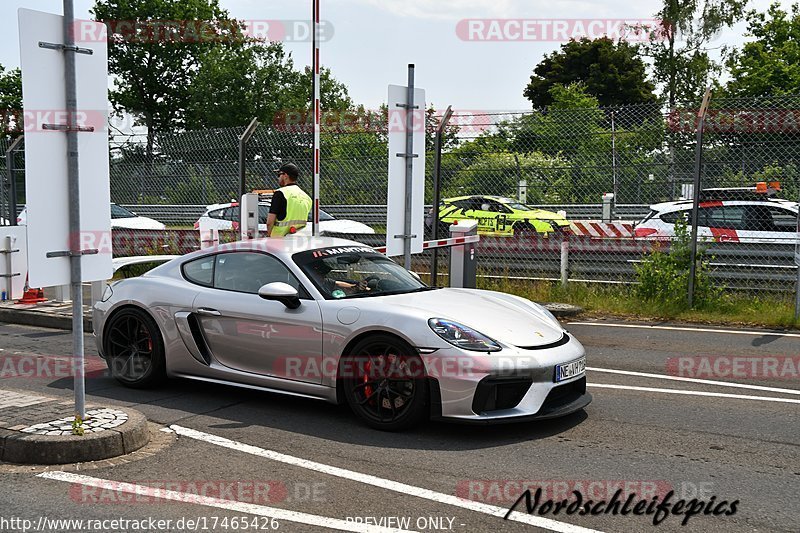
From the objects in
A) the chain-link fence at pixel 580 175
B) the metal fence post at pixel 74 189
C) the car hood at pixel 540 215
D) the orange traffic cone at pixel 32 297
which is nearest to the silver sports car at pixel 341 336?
the metal fence post at pixel 74 189

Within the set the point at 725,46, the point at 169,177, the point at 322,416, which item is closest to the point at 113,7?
the point at 725,46

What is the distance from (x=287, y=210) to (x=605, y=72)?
5127cm

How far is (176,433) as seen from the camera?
584cm

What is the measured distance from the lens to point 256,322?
6.42 m

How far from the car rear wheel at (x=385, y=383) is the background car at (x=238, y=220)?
11.4 m

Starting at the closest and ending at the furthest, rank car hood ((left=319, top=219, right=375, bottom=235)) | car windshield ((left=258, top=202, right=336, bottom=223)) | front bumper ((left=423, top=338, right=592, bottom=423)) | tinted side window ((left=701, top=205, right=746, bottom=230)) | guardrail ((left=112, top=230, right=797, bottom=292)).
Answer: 1. front bumper ((left=423, top=338, right=592, bottom=423))
2. guardrail ((left=112, top=230, right=797, bottom=292))
3. tinted side window ((left=701, top=205, right=746, bottom=230))
4. car hood ((left=319, top=219, right=375, bottom=235))
5. car windshield ((left=258, top=202, right=336, bottom=223))

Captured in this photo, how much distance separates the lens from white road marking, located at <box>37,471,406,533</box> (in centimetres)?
413

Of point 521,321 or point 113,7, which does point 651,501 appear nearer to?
point 521,321

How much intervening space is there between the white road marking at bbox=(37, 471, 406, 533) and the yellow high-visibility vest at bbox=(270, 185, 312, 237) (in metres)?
4.76

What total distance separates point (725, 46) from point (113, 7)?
40.1 m

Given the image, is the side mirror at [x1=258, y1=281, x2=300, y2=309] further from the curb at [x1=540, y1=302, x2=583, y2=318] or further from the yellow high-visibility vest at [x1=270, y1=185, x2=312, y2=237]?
the curb at [x1=540, y1=302, x2=583, y2=318]

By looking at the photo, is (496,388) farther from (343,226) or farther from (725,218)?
(343,226)

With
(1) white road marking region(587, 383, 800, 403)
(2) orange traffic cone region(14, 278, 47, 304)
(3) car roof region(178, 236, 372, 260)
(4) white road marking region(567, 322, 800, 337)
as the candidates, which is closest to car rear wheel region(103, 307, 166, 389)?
(3) car roof region(178, 236, 372, 260)

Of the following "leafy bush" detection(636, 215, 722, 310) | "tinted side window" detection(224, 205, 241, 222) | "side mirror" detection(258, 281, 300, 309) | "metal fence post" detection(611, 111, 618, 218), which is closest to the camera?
"side mirror" detection(258, 281, 300, 309)
